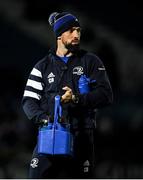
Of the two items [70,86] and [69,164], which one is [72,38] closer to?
[70,86]

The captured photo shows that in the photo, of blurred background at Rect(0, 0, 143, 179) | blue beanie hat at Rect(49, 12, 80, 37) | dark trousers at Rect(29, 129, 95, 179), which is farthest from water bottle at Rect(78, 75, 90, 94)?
blurred background at Rect(0, 0, 143, 179)

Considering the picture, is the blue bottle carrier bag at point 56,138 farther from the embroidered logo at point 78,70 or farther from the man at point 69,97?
the embroidered logo at point 78,70

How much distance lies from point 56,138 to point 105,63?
9.46 ft

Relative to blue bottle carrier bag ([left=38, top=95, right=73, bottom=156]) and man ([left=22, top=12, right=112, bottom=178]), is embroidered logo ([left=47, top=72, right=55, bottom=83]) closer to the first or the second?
man ([left=22, top=12, right=112, bottom=178])

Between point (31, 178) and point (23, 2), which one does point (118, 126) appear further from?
point (31, 178)

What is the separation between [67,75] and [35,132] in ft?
7.95

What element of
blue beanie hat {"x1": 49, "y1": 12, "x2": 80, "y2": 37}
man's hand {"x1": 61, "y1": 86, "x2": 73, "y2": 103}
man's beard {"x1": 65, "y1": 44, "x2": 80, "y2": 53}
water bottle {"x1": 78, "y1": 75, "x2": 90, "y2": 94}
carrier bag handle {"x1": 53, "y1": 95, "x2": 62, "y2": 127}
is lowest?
carrier bag handle {"x1": 53, "y1": 95, "x2": 62, "y2": 127}

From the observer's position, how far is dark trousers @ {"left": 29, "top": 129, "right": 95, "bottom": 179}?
9.86ft

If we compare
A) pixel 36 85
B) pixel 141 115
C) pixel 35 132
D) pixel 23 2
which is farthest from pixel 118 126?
pixel 36 85

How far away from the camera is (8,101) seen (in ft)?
18.5

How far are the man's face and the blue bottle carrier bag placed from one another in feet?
1.28

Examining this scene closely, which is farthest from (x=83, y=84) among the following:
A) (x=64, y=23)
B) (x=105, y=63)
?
(x=105, y=63)

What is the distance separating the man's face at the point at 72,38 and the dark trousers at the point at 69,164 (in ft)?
1.67

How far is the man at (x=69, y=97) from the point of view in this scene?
3.01 metres
